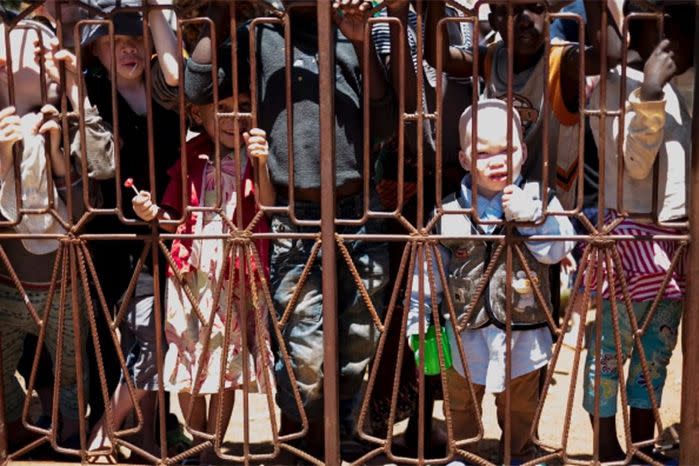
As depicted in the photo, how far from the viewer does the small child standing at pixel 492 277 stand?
3797 mm

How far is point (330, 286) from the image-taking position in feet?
12.2

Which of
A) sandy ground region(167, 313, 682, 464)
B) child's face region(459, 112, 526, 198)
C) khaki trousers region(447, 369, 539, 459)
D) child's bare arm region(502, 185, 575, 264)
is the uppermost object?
child's face region(459, 112, 526, 198)

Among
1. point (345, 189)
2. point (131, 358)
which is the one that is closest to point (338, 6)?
point (345, 189)

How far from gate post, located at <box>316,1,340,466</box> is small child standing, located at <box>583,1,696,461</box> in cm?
86

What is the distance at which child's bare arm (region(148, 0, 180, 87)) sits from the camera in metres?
3.84

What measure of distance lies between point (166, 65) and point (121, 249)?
814 millimetres

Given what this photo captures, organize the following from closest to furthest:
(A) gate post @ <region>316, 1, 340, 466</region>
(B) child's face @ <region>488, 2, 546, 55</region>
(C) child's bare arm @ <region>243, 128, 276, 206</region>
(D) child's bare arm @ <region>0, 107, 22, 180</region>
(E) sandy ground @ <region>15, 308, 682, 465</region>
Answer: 1. (A) gate post @ <region>316, 1, 340, 466</region>
2. (C) child's bare arm @ <region>243, 128, 276, 206</region>
3. (D) child's bare arm @ <region>0, 107, 22, 180</region>
4. (B) child's face @ <region>488, 2, 546, 55</region>
5. (E) sandy ground @ <region>15, 308, 682, 465</region>

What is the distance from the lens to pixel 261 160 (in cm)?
381

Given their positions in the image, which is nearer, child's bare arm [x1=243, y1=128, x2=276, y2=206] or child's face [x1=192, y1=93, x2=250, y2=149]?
child's bare arm [x1=243, y1=128, x2=276, y2=206]

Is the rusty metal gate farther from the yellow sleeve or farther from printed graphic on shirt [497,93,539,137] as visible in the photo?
printed graphic on shirt [497,93,539,137]

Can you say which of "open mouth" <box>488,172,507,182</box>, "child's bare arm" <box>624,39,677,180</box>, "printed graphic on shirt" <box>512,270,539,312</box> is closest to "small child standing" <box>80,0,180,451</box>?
"open mouth" <box>488,172,507,182</box>

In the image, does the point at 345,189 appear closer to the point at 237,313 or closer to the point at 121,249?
the point at 237,313

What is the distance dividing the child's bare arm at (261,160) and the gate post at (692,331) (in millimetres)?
1375

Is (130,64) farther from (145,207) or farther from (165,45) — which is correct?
(145,207)
